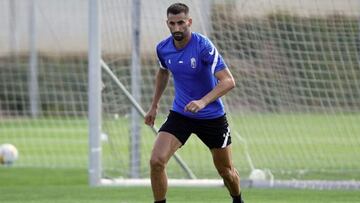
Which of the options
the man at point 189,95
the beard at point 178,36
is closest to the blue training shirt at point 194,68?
the man at point 189,95

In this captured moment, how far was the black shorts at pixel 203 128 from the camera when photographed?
11688mm

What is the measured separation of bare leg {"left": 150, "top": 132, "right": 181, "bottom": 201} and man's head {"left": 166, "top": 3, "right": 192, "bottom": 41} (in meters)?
1.00

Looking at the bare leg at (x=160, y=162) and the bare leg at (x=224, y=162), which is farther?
the bare leg at (x=224, y=162)

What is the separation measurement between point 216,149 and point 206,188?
171 inches

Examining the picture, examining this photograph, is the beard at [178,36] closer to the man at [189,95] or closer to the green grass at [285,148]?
the man at [189,95]

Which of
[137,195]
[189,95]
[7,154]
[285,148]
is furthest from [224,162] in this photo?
[7,154]

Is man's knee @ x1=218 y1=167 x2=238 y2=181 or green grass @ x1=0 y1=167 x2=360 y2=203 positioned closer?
man's knee @ x1=218 y1=167 x2=238 y2=181

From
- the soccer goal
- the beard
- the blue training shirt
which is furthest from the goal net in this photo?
the beard

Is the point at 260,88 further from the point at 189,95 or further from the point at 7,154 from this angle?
the point at 189,95

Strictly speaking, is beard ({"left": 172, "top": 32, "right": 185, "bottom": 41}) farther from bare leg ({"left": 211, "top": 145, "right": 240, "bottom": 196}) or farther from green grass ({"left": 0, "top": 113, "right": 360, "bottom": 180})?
green grass ({"left": 0, "top": 113, "right": 360, "bottom": 180})

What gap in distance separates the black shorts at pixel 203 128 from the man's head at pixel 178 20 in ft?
2.71

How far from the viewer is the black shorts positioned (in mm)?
11688

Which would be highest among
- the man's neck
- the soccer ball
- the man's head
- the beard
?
the man's head

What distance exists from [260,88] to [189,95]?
5.36 m
